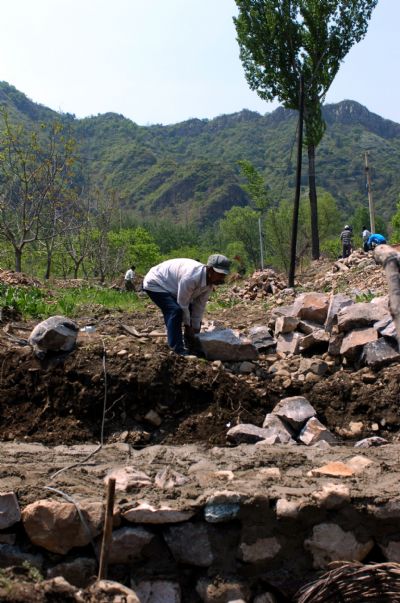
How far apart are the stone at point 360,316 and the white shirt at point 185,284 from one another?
139 centimetres

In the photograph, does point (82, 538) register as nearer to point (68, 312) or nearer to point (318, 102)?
point (68, 312)

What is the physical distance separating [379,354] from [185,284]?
1.84 m

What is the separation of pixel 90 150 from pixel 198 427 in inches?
4067

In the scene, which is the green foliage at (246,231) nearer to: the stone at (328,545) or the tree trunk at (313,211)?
the tree trunk at (313,211)

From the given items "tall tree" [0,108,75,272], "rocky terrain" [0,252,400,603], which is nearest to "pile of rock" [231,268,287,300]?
"tall tree" [0,108,75,272]

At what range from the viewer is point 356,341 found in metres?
5.68

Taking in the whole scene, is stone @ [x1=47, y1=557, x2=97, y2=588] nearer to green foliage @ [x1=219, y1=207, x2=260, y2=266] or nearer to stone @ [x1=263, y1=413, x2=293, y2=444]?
stone @ [x1=263, y1=413, x2=293, y2=444]

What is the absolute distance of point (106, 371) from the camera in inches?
196

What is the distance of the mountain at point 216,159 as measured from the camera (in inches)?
3425

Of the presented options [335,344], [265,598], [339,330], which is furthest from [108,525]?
[339,330]

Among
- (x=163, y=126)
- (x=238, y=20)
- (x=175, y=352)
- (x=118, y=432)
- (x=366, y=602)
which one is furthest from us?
(x=163, y=126)

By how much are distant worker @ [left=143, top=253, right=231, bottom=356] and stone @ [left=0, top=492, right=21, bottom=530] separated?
9.03 feet

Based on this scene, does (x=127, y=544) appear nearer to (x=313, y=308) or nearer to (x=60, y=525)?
(x=60, y=525)

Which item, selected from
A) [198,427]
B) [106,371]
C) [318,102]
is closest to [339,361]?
[198,427]
